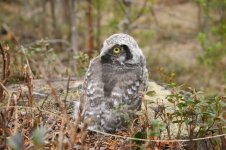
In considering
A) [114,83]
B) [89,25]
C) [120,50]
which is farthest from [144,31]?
[114,83]

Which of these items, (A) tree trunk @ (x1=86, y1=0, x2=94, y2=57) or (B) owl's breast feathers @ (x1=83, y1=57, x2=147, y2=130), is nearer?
(B) owl's breast feathers @ (x1=83, y1=57, x2=147, y2=130)

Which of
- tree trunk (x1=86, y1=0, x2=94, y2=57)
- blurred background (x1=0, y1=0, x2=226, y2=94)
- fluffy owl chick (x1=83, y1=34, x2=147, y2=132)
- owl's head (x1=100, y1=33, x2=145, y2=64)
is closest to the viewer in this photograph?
fluffy owl chick (x1=83, y1=34, x2=147, y2=132)

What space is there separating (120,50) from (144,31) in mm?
7869

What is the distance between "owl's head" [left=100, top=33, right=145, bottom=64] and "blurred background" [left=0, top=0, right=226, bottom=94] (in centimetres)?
227

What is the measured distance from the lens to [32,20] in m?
15.3

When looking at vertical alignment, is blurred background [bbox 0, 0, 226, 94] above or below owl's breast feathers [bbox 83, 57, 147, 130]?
above

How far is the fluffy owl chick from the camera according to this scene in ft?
15.0

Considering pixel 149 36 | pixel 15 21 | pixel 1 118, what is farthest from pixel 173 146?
pixel 15 21

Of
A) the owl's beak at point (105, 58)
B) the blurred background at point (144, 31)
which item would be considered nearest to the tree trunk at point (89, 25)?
the blurred background at point (144, 31)

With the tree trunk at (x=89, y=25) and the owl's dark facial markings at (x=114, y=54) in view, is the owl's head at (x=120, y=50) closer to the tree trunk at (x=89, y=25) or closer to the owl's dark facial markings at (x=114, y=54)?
the owl's dark facial markings at (x=114, y=54)

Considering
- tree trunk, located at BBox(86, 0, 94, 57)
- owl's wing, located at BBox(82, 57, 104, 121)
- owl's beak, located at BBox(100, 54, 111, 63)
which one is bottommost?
owl's wing, located at BBox(82, 57, 104, 121)

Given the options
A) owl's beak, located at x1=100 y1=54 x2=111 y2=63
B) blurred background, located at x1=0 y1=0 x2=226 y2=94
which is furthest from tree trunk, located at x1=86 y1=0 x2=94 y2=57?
owl's beak, located at x1=100 y1=54 x2=111 y2=63

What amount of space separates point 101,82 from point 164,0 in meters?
14.7

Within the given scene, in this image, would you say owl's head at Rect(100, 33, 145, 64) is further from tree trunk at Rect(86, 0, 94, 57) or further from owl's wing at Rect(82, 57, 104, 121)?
tree trunk at Rect(86, 0, 94, 57)
